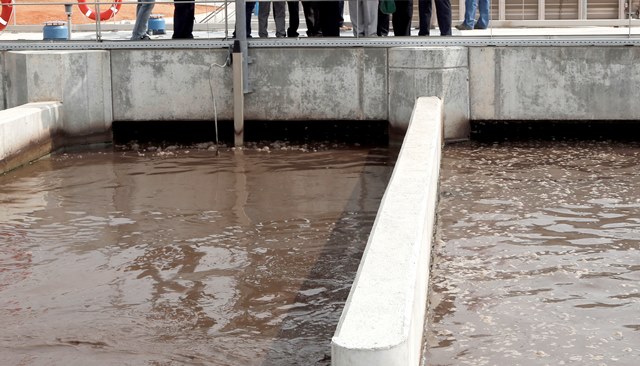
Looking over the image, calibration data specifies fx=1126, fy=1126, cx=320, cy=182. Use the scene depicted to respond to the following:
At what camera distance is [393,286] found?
5672 millimetres

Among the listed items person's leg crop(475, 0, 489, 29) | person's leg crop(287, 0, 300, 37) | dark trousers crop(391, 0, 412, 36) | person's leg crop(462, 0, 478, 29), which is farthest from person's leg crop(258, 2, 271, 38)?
person's leg crop(475, 0, 489, 29)

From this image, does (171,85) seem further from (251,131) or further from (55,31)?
(55,31)

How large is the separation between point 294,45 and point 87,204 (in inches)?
180

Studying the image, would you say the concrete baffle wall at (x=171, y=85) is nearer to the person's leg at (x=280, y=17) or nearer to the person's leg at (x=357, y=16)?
the person's leg at (x=280, y=17)

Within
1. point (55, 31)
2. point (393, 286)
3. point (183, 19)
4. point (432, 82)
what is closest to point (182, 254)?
point (393, 286)

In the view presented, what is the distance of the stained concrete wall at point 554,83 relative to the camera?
14.2 m

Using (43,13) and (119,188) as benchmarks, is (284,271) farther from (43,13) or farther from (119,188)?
(43,13)

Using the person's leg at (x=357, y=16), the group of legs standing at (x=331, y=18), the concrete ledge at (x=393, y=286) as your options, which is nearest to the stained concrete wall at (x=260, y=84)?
the person's leg at (x=357, y=16)

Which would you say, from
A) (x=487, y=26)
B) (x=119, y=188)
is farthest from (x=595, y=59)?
(x=119, y=188)

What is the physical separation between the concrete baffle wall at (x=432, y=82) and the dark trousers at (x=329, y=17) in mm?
1201

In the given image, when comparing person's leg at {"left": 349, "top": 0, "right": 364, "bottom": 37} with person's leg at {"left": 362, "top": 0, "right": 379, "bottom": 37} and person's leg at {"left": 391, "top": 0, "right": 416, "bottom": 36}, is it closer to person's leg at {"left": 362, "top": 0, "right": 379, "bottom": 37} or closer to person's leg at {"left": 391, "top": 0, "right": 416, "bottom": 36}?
person's leg at {"left": 362, "top": 0, "right": 379, "bottom": 37}

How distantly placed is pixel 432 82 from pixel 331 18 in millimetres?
1892

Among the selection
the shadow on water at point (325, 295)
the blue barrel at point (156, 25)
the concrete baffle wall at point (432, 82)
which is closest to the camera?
the shadow on water at point (325, 295)

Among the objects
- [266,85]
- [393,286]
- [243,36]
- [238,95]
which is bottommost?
[393,286]
